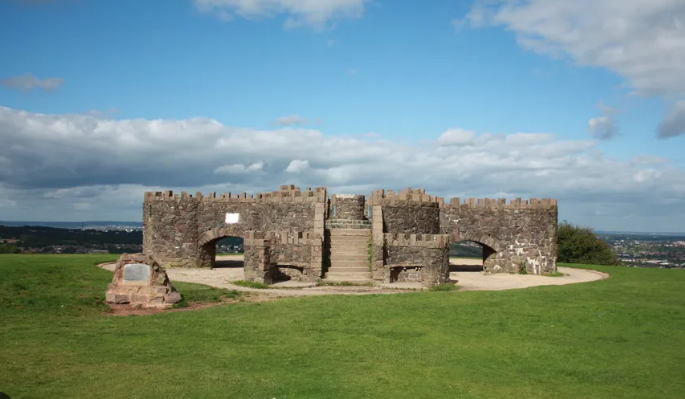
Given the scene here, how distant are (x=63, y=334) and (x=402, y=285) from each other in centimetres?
1453

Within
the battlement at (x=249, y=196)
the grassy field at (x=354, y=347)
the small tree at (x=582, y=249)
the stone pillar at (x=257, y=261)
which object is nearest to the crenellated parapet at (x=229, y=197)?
the battlement at (x=249, y=196)

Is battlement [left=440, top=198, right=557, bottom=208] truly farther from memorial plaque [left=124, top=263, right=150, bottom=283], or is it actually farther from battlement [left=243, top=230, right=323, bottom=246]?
memorial plaque [left=124, top=263, right=150, bottom=283]

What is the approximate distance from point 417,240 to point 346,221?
19.4ft

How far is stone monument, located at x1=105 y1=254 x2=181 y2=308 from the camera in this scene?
1852 centimetres

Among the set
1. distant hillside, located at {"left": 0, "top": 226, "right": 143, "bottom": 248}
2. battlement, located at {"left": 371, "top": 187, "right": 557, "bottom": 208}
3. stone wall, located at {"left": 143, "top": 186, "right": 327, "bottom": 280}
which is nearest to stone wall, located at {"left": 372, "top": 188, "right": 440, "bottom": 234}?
battlement, located at {"left": 371, "top": 187, "right": 557, "bottom": 208}

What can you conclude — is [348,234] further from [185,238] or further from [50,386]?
[50,386]

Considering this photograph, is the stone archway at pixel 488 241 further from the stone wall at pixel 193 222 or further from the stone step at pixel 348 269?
the stone wall at pixel 193 222

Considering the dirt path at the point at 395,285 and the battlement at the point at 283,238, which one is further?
the battlement at the point at 283,238

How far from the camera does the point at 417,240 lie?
86.7 ft

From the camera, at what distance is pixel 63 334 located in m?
13.7

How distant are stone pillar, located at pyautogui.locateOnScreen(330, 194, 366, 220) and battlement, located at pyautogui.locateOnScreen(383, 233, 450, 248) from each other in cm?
573

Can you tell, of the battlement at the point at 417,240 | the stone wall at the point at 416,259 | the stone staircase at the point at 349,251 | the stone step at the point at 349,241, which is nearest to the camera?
the stone wall at the point at 416,259

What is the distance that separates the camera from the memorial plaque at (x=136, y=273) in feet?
61.3

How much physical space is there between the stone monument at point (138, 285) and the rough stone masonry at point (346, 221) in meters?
7.71
